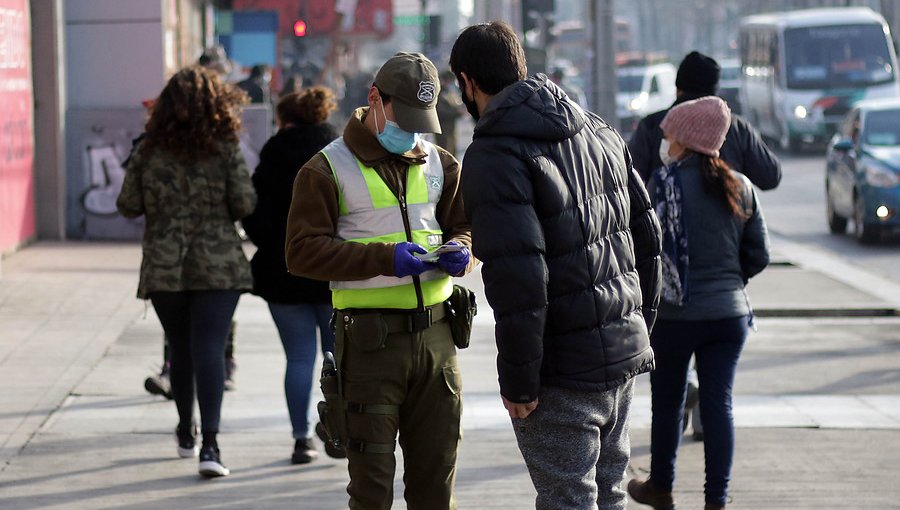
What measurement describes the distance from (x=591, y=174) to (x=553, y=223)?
0.21 m

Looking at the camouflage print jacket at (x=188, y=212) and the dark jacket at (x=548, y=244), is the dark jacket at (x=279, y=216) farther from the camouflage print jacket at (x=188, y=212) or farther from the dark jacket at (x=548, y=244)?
the dark jacket at (x=548, y=244)

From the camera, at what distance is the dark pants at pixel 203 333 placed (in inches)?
251

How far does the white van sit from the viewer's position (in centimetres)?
Answer: 3528

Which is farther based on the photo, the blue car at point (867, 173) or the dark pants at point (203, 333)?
the blue car at point (867, 173)

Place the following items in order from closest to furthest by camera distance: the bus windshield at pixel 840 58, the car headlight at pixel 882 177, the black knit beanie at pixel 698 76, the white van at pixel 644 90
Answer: the black knit beanie at pixel 698 76, the car headlight at pixel 882 177, the bus windshield at pixel 840 58, the white van at pixel 644 90

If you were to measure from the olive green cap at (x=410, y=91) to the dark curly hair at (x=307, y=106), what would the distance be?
206 cm

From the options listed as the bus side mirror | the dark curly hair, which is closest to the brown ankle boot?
the dark curly hair

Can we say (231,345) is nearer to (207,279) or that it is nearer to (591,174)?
(207,279)

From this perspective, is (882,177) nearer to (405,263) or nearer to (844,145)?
(844,145)

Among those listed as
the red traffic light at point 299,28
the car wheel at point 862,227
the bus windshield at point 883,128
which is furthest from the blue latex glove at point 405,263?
the red traffic light at point 299,28

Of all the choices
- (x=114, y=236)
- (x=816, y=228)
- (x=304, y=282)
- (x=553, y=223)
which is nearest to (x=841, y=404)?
(x=304, y=282)

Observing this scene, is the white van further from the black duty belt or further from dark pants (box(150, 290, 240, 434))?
the black duty belt

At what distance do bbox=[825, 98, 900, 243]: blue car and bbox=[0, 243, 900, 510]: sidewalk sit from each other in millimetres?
4622

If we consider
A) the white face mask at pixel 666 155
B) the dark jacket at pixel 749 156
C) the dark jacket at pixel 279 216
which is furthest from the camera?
the dark jacket at pixel 279 216
